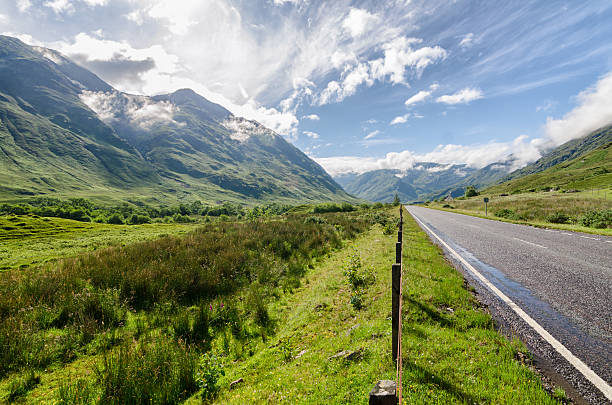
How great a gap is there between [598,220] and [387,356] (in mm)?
25222

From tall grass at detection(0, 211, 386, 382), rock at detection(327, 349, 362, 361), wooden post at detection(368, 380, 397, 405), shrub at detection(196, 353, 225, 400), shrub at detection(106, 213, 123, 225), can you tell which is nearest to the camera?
wooden post at detection(368, 380, 397, 405)

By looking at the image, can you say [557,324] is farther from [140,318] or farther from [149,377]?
[140,318]

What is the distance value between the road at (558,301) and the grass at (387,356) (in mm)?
434

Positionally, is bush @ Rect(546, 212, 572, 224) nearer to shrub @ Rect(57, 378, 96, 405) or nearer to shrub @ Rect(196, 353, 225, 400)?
shrub @ Rect(196, 353, 225, 400)

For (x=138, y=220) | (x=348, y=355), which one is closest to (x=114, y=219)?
(x=138, y=220)

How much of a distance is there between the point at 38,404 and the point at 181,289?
14.9 ft

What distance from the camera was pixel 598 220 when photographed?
18.2m

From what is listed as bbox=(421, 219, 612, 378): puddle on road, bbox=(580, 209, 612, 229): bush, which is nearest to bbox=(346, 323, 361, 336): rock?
bbox=(421, 219, 612, 378): puddle on road

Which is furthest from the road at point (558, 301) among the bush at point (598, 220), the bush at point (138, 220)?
the bush at point (138, 220)

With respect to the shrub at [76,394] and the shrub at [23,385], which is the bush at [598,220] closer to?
the shrub at [76,394]

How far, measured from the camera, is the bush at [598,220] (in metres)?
17.6

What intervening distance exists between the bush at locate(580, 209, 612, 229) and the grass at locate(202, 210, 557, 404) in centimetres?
1958

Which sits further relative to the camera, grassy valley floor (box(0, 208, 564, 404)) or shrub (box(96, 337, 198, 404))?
shrub (box(96, 337, 198, 404))

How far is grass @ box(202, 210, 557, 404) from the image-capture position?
3.35m
